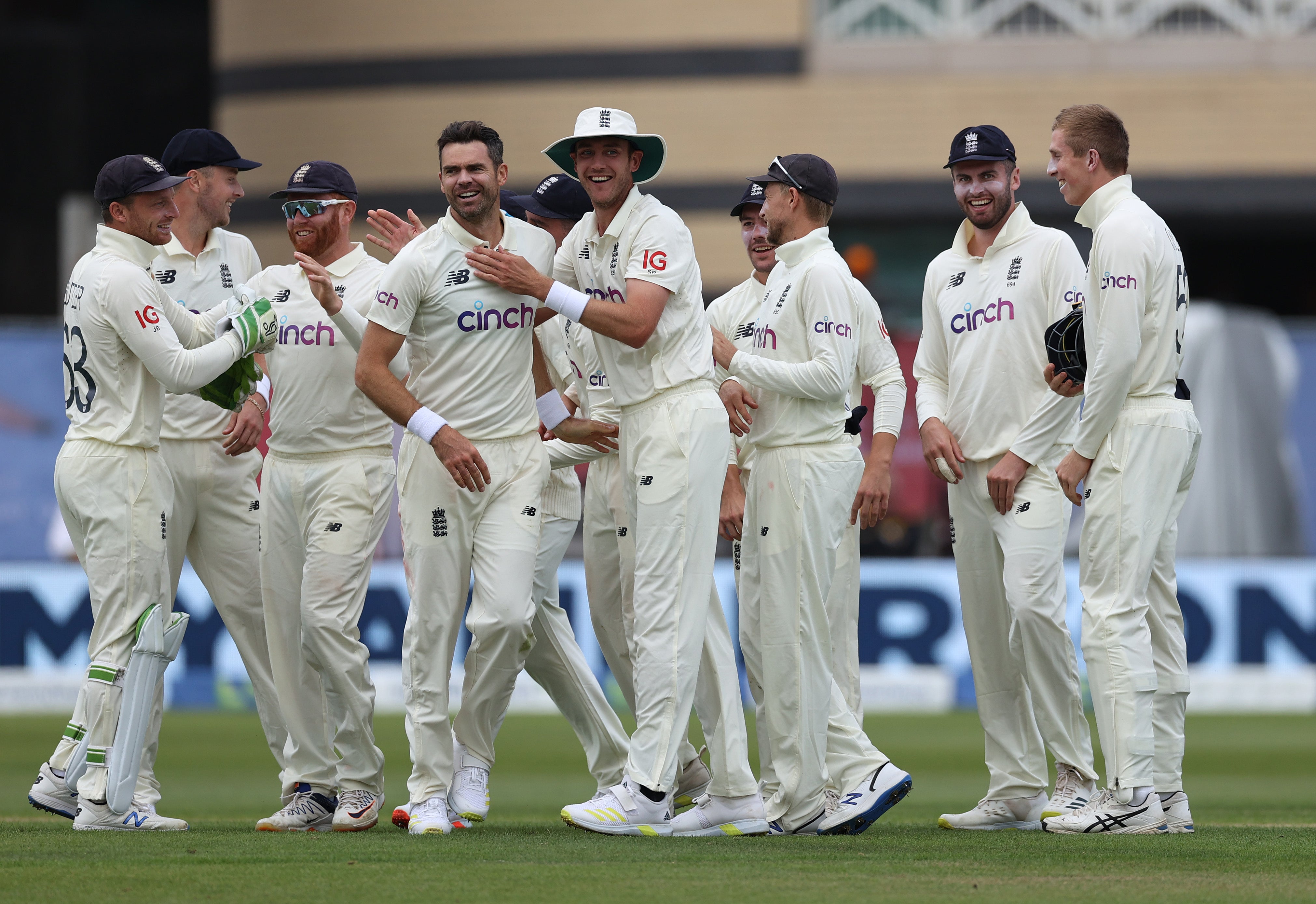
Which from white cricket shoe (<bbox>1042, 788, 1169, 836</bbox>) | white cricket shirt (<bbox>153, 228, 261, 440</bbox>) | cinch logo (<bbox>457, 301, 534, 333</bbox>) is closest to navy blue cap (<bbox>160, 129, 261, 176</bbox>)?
→ white cricket shirt (<bbox>153, 228, 261, 440</bbox>)

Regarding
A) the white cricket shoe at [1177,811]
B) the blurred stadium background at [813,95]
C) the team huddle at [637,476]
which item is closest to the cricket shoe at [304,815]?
the team huddle at [637,476]

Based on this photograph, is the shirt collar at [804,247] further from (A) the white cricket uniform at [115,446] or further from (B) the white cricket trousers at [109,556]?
(B) the white cricket trousers at [109,556]

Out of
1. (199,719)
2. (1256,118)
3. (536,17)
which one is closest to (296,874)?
(199,719)

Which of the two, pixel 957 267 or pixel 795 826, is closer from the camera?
pixel 795 826

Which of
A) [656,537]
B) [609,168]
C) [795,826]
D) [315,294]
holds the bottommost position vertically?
[795,826]

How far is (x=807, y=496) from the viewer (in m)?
6.36

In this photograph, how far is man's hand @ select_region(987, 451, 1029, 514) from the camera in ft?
21.9

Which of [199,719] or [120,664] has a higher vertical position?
[120,664]

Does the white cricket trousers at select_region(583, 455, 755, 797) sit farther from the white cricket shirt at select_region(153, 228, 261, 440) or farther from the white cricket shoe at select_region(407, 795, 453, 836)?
the white cricket shirt at select_region(153, 228, 261, 440)

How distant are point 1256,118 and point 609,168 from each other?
575 inches

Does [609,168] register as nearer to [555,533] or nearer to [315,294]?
[315,294]

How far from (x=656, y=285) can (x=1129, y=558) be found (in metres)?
1.99

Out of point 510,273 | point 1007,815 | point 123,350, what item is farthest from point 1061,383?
point 123,350

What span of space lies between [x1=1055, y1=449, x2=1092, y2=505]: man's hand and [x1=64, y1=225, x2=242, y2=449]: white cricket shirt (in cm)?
311
